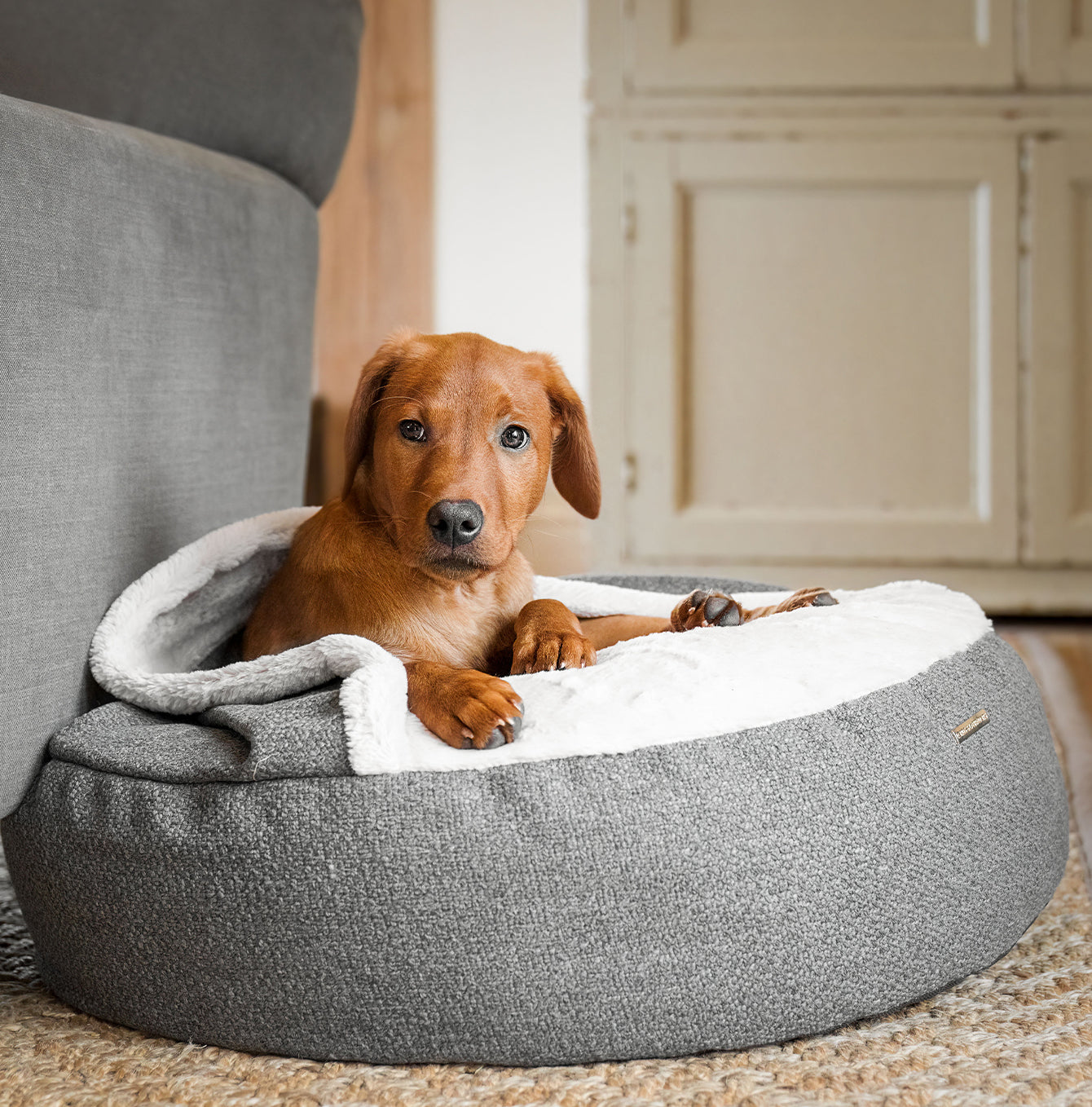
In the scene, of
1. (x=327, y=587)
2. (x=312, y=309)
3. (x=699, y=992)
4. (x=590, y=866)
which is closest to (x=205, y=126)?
(x=312, y=309)

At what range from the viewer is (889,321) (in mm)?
3328

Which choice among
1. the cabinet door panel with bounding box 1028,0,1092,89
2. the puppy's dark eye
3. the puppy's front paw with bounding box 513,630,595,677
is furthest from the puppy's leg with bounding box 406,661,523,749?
the cabinet door panel with bounding box 1028,0,1092,89

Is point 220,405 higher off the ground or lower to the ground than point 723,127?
lower

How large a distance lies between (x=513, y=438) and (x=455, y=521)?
15 cm

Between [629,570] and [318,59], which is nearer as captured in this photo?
[318,59]

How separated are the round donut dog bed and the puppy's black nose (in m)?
0.14

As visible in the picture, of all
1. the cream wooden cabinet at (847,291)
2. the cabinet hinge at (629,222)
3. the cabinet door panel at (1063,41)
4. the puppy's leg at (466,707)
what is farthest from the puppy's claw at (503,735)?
the cabinet door panel at (1063,41)

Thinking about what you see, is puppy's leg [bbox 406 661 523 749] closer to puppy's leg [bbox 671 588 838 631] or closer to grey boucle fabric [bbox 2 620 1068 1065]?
grey boucle fabric [bbox 2 620 1068 1065]

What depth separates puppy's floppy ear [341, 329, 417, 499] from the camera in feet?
4.17

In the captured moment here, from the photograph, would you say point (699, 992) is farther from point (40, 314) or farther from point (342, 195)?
point (342, 195)

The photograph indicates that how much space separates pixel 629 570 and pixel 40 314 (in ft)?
8.01

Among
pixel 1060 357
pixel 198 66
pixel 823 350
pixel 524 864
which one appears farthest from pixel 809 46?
pixel 524 864

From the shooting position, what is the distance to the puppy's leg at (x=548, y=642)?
120 cm

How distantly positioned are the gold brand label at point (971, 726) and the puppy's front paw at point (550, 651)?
14.0 inches
